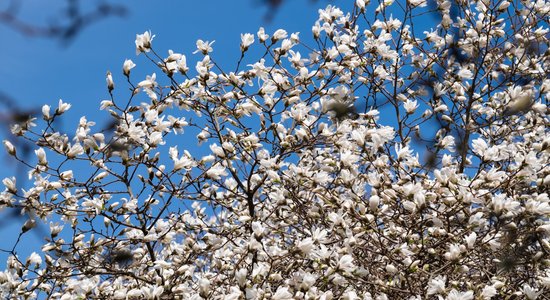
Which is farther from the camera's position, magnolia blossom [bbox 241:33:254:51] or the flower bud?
magnolia blossom [bbox 241:33:254:51]

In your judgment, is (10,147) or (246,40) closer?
Answer: (10,147)

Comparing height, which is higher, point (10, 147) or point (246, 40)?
point (246, 40)

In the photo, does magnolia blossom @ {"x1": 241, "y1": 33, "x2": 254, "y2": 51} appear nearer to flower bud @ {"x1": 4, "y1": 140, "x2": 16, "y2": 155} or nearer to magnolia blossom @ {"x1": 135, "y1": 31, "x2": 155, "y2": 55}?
magnolia blossom @ {"x1": 135, "y1": 31, "x2": 155, "y2": 55}

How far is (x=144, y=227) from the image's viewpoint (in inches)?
191

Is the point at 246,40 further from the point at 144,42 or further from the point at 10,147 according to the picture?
the point at 10,147

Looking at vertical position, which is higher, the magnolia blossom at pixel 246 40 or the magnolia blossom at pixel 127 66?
the magnolia blossom at pixel 246 40

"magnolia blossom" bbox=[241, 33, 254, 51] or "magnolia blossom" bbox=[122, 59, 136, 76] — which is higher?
"magnolia blossom" bbox=[241, 33, 254, 51]

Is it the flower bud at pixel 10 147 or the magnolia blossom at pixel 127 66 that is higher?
the magnolia blossom at pixel 127 66

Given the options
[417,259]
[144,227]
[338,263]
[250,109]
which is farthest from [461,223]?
[144,227]

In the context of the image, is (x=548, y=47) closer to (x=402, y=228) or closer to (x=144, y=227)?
(x=402, y=228)

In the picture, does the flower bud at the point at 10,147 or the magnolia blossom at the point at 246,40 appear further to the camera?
the magnolia blossom at the point at 246,40

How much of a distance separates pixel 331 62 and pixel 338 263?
2006 millimetres

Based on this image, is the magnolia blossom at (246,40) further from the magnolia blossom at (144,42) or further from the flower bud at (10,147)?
the flower bud at (10,147)

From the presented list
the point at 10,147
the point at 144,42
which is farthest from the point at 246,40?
the point at 10,147
